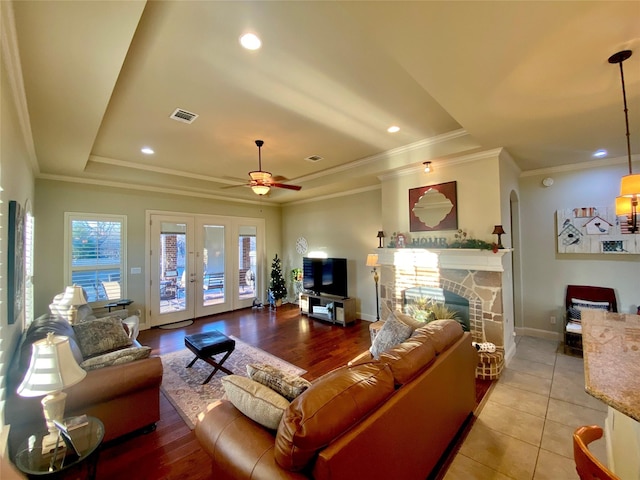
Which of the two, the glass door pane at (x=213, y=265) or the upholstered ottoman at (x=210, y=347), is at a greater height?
the glass door pane at (x=213, y=265)

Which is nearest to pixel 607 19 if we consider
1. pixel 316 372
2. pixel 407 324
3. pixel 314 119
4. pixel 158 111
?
pixel 314 119

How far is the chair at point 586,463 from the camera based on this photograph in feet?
2.78

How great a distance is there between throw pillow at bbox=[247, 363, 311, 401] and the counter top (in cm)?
135

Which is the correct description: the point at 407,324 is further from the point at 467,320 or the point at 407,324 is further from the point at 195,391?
the point at 195,391

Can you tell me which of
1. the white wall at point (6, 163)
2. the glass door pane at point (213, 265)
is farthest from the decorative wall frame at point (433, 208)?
the glass door pane at point (213, 265)

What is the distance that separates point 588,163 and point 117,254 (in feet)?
25.8

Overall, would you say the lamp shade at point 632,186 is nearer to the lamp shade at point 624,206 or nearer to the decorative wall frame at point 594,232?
the lamp shade at point 624,206

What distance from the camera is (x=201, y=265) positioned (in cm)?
626

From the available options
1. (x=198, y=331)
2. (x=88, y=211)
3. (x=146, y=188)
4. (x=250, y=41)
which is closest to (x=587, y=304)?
(x=250, y=41)

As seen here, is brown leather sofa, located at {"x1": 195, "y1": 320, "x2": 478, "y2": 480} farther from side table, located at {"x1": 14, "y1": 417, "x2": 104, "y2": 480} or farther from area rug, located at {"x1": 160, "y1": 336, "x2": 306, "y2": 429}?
area rug, located at {"x1": 160, "y1": 336, "x2": 306, "y2": 429}

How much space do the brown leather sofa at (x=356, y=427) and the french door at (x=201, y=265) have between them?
4848 mm

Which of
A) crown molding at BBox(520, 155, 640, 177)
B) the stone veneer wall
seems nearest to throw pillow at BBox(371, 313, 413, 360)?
the stone veneer wall

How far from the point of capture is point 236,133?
342 cm

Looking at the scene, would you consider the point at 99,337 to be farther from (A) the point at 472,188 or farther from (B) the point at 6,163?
(A) the point at 472,188
